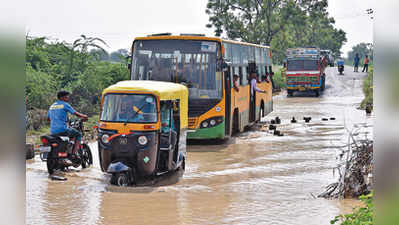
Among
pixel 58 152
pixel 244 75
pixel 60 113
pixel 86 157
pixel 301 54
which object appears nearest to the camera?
pixel 60 113

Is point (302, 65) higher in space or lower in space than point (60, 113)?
higher

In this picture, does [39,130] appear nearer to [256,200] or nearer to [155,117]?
[155,117]

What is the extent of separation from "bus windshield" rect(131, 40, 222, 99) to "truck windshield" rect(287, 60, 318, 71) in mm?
24010

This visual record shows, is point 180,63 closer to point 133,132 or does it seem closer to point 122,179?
point 133,132

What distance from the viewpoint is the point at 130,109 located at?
10352mm

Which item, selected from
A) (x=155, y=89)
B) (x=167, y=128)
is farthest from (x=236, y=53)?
(x=155, y=89)

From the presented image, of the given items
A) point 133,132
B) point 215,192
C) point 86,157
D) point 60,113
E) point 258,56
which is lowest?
point 215,192

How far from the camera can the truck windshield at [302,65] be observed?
129ft

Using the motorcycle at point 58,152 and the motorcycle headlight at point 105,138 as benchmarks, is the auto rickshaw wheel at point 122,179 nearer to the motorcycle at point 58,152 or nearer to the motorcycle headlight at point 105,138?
the motorcycle headlight at point 105,138

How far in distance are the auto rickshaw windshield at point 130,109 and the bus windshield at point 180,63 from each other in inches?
213

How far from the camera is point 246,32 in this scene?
174 ft

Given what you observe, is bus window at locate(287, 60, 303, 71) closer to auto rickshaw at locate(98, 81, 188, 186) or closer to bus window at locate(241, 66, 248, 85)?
bus window at locate(241, 66, 248, 85)

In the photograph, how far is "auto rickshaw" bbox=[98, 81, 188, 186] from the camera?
1018 centimetres

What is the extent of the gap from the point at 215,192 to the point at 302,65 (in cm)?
3029
